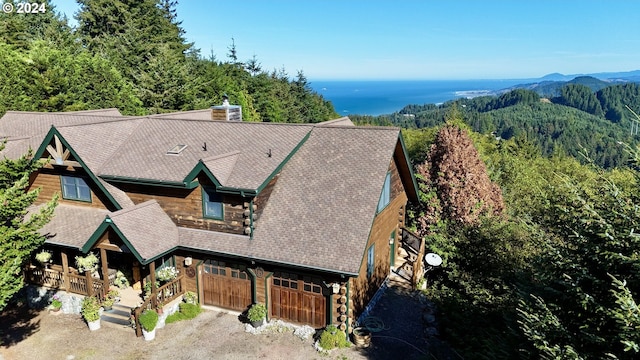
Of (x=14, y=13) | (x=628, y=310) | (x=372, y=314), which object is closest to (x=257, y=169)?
(x=372, y=314)

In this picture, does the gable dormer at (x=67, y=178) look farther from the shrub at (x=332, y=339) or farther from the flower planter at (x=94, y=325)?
the shrub at (x=332, y=339)

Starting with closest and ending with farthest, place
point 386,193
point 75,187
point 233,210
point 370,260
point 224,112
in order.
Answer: point 233,210, point 370,260, point 75,187, point 386,193, point 224,112

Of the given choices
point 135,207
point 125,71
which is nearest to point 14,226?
point 135,207

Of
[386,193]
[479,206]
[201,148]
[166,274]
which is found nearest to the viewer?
[166,274]

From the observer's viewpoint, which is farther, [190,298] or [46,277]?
[46,277]

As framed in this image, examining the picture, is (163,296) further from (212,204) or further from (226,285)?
(212,204)

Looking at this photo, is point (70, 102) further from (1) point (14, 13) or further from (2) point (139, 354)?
(1) point (14, 13)

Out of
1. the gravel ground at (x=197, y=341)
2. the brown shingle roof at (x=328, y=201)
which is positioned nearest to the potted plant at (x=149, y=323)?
the gravel ground at (x=197, y=341)
